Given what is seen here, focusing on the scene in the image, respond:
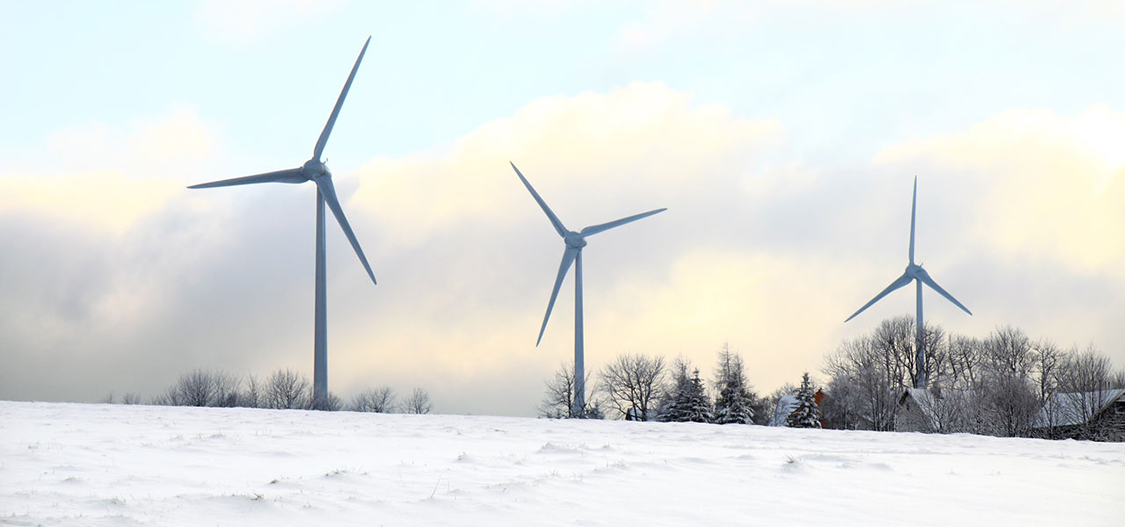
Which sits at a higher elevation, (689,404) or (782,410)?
(689,404)

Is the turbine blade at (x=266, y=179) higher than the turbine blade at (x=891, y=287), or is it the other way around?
the turbine blade at (x=266, y=179)

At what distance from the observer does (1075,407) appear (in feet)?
194

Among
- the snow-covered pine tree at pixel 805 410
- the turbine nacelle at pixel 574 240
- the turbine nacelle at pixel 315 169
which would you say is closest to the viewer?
the turbine nacelle at pixel 315 169

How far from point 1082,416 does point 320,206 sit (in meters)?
50.7

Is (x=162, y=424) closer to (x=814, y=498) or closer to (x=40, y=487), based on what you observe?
(x=40, y=487)

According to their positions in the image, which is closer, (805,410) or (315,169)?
(315,169)

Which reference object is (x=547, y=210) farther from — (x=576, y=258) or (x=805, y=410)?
(x=805, y=410)

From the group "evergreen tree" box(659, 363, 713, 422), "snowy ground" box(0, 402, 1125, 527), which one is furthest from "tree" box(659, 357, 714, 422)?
"snowy ground" box(0, 402, 1125, 527)

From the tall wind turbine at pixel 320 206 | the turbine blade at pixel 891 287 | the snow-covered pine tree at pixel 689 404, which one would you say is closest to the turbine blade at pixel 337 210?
the tall wind turbine at pixel 320 206

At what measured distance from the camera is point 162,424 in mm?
22906

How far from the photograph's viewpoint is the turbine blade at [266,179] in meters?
46.2

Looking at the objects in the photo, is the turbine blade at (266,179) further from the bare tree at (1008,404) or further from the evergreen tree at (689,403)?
the bare tree at (1008,404)

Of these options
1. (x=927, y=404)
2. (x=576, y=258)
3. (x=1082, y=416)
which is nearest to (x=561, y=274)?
(x=576, y=258)

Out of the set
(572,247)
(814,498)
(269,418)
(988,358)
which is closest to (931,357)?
(988,358)
